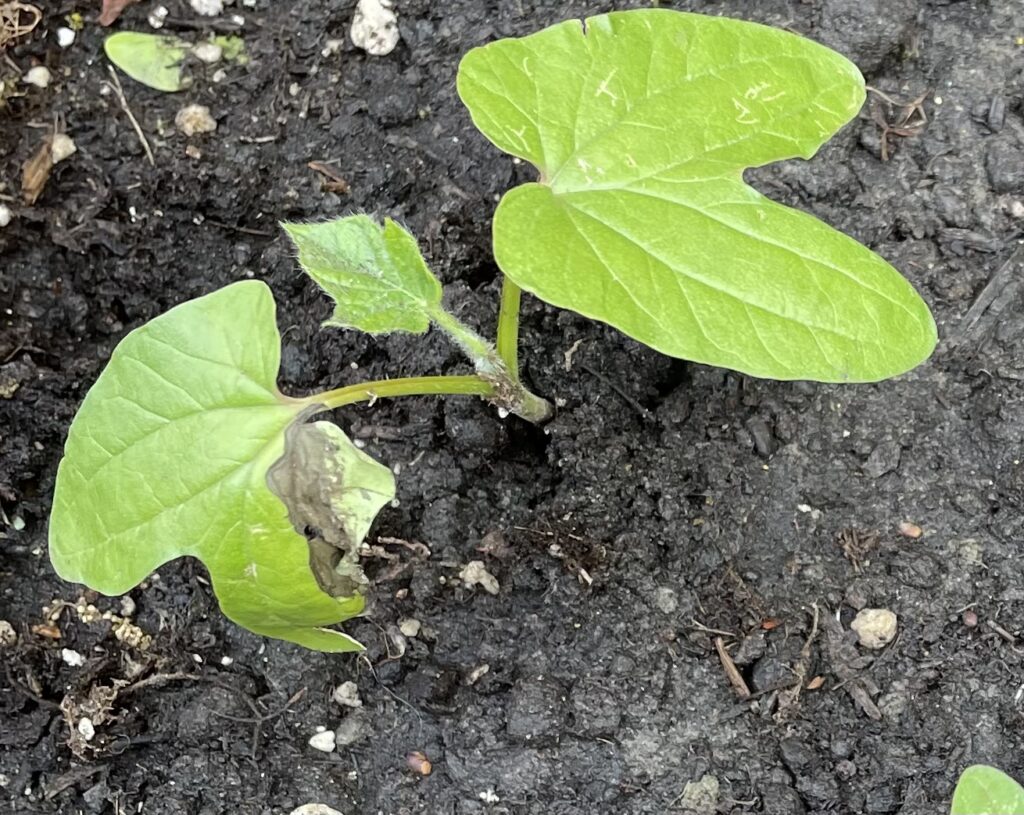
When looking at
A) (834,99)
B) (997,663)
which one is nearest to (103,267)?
(834,99)

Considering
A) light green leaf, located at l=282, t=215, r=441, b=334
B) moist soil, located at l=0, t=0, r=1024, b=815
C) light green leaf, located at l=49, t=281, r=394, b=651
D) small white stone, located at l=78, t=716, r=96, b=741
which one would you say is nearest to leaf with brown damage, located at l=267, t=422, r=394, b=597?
light green leaf, located at l=49, t=281, r=394, b=651

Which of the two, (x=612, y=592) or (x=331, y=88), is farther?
(x=331, y=88)

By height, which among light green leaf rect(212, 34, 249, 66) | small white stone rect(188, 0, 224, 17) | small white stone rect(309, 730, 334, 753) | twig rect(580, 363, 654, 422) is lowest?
small white stone rect(309, 730, 334, 753)

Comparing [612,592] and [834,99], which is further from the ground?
[834,99]

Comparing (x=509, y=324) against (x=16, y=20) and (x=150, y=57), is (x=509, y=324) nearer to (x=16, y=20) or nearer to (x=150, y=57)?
(x=150, y=57)

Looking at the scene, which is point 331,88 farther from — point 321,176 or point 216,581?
point 216,581

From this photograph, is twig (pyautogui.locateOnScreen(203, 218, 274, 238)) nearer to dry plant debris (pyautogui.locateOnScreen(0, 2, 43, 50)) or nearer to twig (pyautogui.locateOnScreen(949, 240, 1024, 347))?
dry plant debris (pyautogui.locateOnScreen(0, 2, 43, 50))
